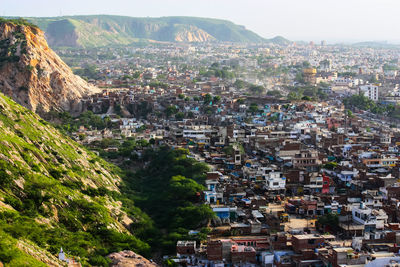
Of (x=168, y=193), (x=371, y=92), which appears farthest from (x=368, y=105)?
(x=168, y=193)

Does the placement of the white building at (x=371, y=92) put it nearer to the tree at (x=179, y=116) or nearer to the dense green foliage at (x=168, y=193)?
the tree at (x=179, y=116)

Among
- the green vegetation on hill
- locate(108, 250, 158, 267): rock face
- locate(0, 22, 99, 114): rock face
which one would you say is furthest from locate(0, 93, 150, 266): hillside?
locate(0, 22, 99, 114): rock face

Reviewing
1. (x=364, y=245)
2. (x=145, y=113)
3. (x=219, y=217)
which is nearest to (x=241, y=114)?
(x=145, y=113)

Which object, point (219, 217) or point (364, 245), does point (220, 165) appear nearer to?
point (219, 217)

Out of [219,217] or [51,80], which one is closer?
[219,217]

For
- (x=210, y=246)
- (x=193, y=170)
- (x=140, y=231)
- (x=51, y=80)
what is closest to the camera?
(x=210, y=246)

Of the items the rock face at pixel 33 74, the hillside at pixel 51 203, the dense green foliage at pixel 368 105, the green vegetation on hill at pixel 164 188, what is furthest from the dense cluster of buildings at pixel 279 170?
the hillside at pixel 51 203

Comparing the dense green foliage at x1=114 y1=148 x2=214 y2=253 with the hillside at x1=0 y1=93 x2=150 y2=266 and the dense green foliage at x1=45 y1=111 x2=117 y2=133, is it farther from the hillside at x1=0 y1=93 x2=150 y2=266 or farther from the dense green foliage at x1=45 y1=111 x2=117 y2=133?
the dense green foliage at x1=45 y1=111 x2=117 y2=133
